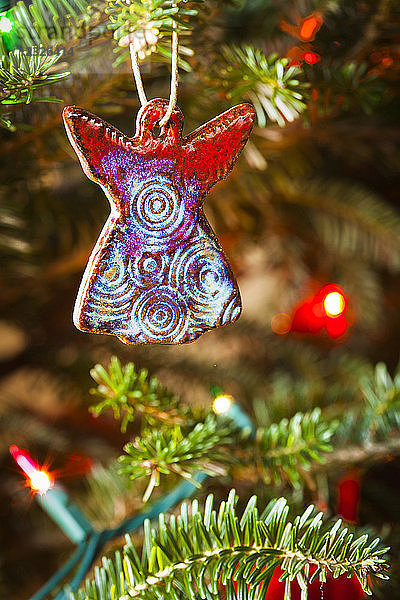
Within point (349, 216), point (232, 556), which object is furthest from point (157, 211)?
point (349, 216)

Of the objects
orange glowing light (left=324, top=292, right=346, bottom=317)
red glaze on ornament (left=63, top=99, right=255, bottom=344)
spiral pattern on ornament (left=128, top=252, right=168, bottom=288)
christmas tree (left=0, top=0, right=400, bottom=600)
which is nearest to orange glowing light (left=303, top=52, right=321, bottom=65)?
christmas tree (left=0, top=0, right=400, bottom=600)

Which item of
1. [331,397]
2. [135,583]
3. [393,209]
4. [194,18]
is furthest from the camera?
[393,209]

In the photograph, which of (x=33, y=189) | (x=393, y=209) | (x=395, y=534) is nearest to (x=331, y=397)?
(x=395, y=534)

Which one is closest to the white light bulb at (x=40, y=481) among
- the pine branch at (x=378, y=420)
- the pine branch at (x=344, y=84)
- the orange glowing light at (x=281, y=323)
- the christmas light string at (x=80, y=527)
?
the christmas light string at (x=80, y=527)

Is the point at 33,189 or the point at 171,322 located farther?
the point at 33,189

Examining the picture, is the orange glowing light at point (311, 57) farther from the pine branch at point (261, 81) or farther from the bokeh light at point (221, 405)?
the bokeh light at point (221, 405)

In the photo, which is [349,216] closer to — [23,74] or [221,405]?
[221,405]

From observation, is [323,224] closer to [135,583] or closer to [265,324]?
[265,324]

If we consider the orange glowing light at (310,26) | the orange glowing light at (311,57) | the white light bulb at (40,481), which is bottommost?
the white light bulb at (40,481)
